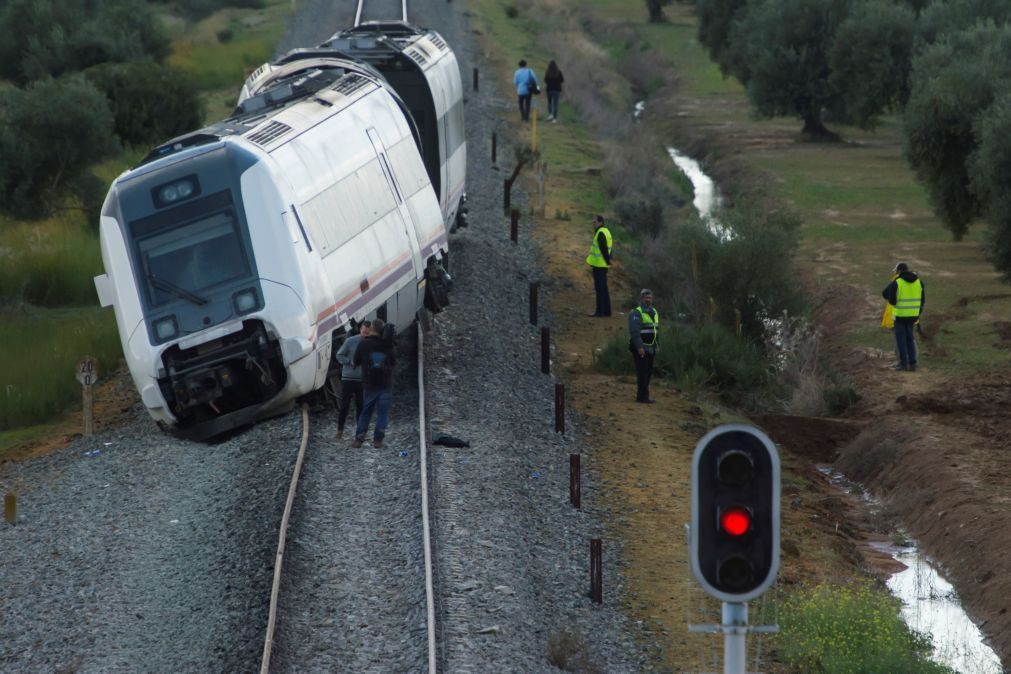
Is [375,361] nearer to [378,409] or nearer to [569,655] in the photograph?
[378,409]

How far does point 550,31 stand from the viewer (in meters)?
66.0

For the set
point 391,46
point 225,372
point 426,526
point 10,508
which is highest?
point 391,46

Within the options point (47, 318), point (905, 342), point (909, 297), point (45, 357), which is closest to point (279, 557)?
point (45, 357)

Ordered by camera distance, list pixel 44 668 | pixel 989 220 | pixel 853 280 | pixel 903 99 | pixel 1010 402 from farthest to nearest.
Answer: pixel 903 99 < pixel 853 280 < pixel 989 220 < pixel 1010 402 < pixel 44 668

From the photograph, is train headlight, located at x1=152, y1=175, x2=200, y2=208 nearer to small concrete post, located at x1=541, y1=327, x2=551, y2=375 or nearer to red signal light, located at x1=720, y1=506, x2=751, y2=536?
small concrete post, located at x1=541, y1=327, x2=551, y2=375

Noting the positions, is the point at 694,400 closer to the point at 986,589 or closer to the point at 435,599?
the point at 986,589

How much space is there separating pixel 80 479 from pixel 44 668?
191 inches

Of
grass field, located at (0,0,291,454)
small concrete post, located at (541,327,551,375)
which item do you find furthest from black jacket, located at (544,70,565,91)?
small concrete post, located at (541,327,551,375)

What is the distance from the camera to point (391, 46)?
81.0 feet

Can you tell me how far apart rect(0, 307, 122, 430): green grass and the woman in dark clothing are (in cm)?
1949

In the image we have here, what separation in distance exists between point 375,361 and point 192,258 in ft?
7.31

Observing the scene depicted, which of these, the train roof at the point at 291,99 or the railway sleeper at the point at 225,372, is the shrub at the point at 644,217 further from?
the railway sleeper at the point at 225,372

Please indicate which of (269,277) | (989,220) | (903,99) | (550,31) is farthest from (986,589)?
(550,31)

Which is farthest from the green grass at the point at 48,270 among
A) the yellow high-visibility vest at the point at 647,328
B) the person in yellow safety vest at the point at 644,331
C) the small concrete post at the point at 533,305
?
the yellow high-visibility vest at the point at 647,328
